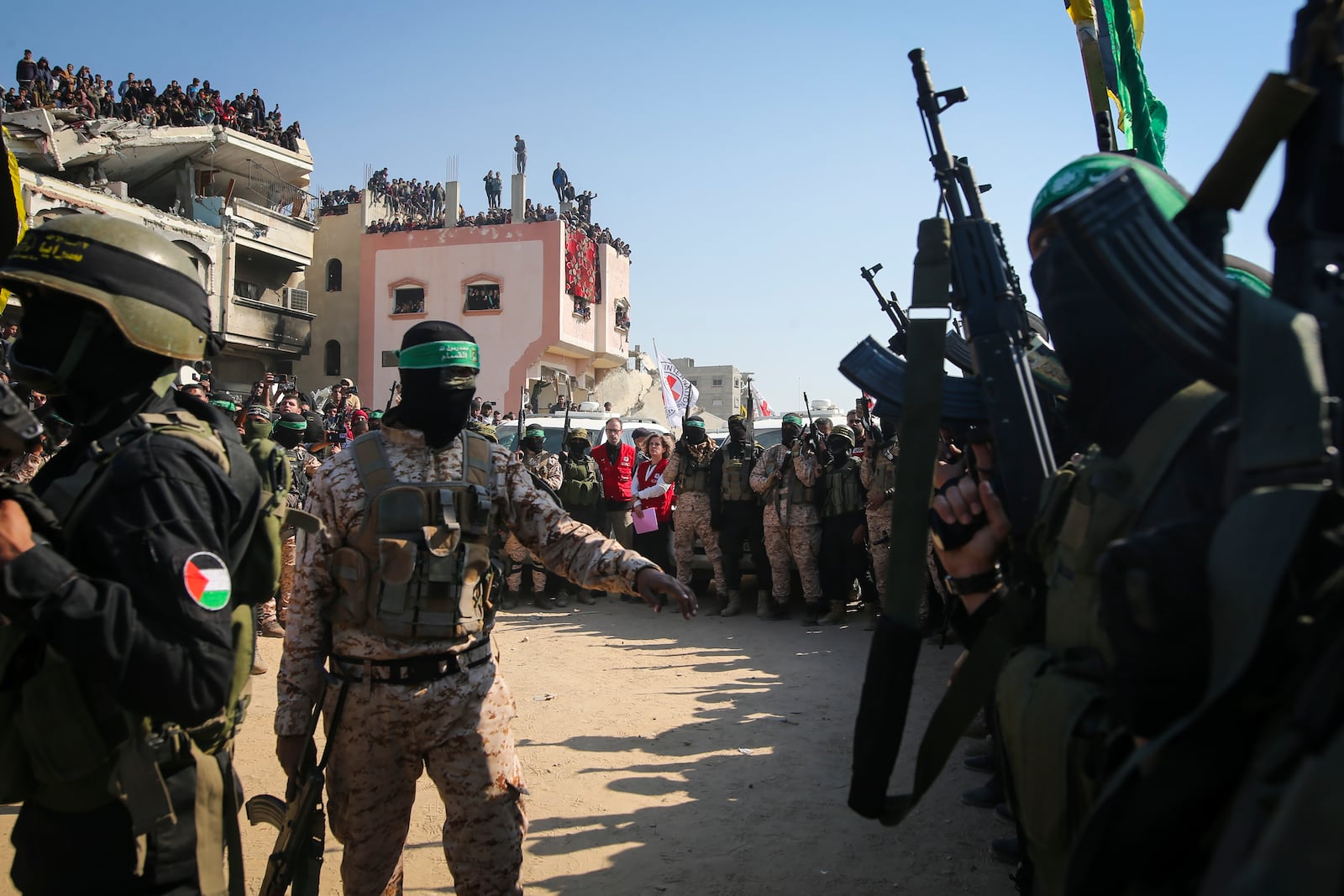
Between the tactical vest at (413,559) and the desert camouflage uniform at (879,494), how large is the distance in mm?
6073

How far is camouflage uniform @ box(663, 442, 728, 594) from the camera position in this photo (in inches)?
392

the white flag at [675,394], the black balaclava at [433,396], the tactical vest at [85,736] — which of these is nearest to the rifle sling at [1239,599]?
the tactical vest at [85,736]

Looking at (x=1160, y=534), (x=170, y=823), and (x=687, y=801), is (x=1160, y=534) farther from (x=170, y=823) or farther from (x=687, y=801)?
(x=687, y=801)

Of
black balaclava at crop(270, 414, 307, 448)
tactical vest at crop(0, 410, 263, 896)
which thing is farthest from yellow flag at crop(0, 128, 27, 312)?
black balaclava at crop(270, 414, 307, 448)

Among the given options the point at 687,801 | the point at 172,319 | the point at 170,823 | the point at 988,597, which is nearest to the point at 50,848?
the point at 170,823

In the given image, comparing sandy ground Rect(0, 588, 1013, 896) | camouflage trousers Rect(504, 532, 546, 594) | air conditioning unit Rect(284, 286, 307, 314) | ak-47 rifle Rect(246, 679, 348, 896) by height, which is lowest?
sandy ground Rect(0, 588, 1013, 896)

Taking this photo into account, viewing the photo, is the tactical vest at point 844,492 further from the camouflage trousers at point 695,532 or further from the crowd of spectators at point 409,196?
the crowd of spectators at point 409,196

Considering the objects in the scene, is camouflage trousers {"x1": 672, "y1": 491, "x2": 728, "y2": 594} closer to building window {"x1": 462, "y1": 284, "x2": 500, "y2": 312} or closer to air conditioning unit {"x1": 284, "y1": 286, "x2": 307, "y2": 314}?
air conditioning unit {"x1": 284, "y1": 286, "x2": 307, "y2": 314}

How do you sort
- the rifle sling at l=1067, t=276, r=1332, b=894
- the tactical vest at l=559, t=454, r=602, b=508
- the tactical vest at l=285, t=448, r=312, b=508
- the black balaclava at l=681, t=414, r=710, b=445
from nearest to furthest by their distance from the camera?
the rifle sling at l=1067, t=276, r=1332, b=894 → the tactical vest at l=285, t=448, r=312, b=508 → the black balaclava at l=681, t=414, r=710, b=445 → the tactical vest at l=559, t=454, r=602, b=508

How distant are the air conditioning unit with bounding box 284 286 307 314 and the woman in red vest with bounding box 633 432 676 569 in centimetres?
2374

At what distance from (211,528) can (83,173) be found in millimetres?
27689

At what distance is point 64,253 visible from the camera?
73.5 inches

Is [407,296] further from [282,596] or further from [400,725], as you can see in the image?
[400,725]

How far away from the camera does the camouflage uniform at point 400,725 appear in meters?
2.63
